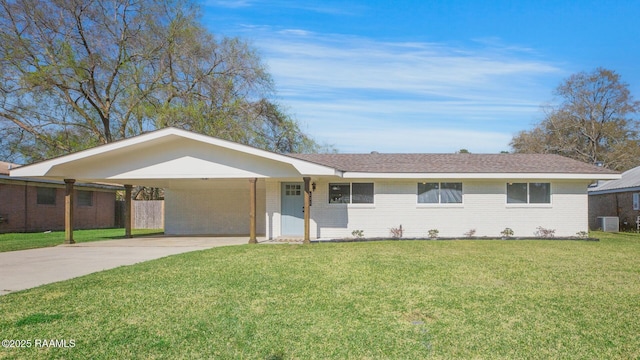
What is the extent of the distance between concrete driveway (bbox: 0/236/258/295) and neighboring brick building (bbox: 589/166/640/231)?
70.2 ft

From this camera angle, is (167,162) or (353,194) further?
(353,194)

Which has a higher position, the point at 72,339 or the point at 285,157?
the point at 285,157

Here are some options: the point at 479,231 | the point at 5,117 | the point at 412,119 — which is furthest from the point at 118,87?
the point at 479,231

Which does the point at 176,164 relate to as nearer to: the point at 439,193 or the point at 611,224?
the point at 439,193

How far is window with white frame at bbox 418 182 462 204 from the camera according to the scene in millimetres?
16859

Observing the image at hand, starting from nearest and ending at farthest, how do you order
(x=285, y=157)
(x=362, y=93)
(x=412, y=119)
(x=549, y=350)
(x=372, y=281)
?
(x=549, y=350)
(x=372, y=281)
(x=285, y=157)
(x=362, y=93)
(x=412, y=119)

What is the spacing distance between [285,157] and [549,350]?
33.5 feet

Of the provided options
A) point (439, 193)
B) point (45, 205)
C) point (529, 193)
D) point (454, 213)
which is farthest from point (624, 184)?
point (45, 205)

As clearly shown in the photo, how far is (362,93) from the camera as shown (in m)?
25.0

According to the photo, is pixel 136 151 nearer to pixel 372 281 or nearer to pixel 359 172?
pixel 359 172

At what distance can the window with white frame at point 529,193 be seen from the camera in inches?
668

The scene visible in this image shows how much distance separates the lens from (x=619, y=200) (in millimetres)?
24328

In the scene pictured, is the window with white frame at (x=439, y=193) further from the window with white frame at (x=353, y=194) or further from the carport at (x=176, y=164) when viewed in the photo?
the carport at (x=176, y=164)

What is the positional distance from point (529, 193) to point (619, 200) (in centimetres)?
1103
